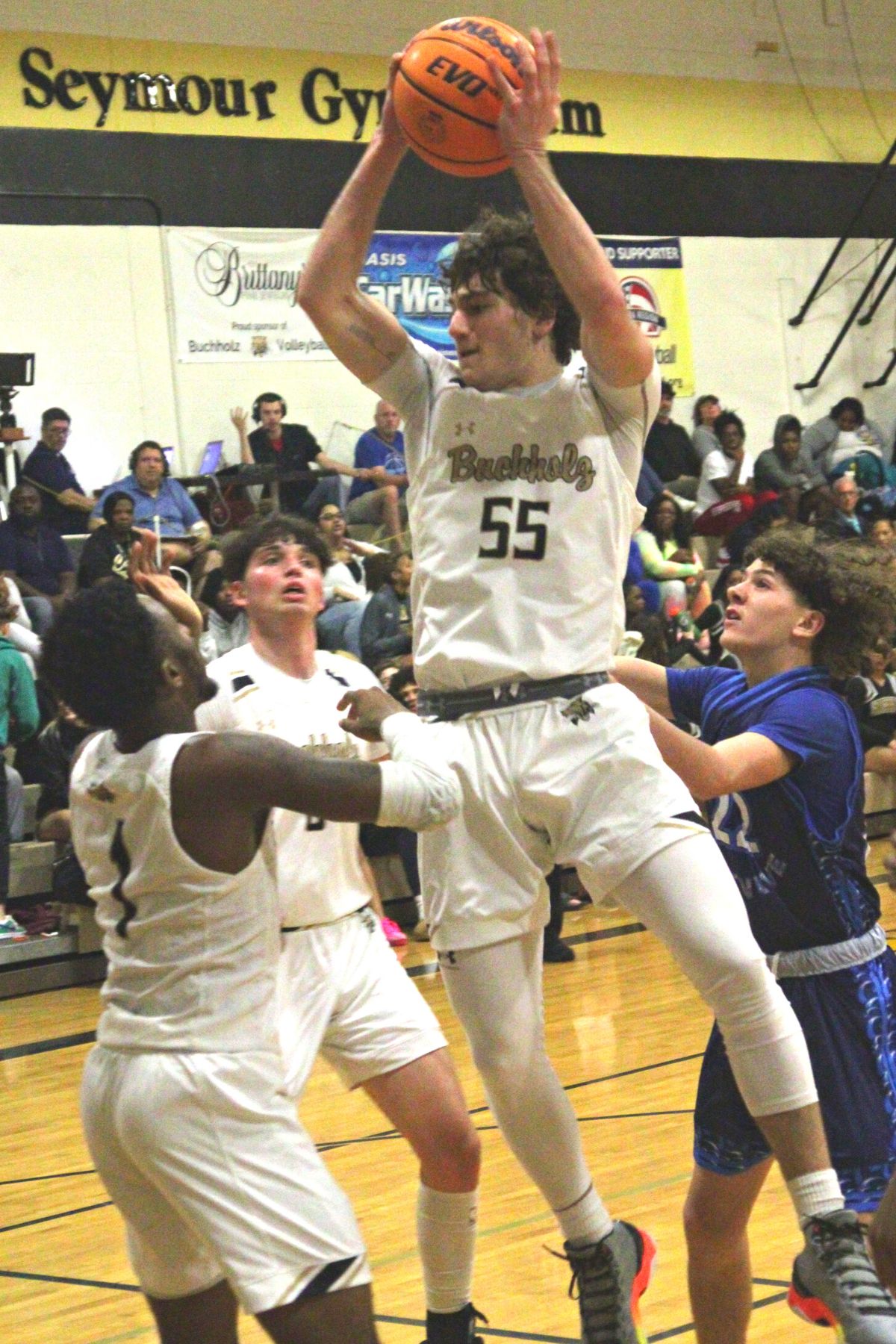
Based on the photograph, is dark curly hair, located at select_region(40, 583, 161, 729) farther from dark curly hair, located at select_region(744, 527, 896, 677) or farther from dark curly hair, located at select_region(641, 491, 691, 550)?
dark curly hair, located at select_region(641, 491, 691, 550)

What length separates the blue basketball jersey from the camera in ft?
11.9

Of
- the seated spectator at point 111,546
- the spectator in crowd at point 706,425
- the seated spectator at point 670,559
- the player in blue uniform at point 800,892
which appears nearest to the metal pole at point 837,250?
the spectator in crowd at point 706,425

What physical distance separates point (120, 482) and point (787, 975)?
1010 cm

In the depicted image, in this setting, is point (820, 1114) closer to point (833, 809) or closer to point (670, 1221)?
point (833, 809)

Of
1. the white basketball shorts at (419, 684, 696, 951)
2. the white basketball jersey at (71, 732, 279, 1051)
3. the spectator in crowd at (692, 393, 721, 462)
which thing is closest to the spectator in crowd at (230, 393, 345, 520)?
the spectator in crowd at (692, 393, 721, 462)

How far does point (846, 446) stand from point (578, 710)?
49.4 ft

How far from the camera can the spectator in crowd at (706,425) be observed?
1694cm

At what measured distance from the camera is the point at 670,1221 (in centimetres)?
502

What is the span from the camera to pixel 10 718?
9.94 m

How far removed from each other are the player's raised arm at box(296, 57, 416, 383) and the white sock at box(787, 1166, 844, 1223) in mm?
1812

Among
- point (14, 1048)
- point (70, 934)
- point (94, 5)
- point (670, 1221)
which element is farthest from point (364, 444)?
point (670, 1221)

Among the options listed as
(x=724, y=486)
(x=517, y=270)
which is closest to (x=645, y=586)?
(x=724, y=486)

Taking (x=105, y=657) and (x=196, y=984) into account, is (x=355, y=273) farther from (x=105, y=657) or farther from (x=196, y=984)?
(x=196, y=984)

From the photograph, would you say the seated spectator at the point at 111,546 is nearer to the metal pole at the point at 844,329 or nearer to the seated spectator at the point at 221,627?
the seated spectator at the point at 221,627
